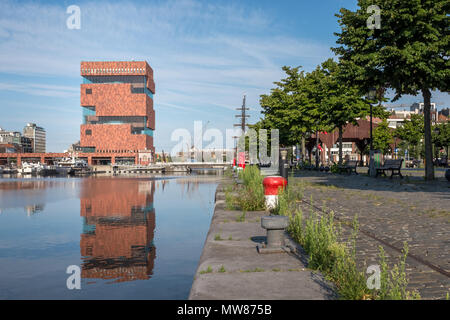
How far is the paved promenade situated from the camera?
4402mm

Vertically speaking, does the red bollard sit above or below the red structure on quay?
below

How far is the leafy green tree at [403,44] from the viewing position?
1839 centimetres

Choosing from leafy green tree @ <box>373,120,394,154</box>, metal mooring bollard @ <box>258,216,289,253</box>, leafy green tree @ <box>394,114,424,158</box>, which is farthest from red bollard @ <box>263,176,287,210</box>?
leafy green tree @ <box>373,120,394,154</box>

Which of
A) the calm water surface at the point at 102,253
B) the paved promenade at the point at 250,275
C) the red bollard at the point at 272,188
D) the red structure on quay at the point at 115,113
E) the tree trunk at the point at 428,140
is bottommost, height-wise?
the calm water surface at the point at 102,253

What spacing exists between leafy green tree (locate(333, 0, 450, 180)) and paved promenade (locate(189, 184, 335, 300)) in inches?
573

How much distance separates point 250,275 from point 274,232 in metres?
1.46

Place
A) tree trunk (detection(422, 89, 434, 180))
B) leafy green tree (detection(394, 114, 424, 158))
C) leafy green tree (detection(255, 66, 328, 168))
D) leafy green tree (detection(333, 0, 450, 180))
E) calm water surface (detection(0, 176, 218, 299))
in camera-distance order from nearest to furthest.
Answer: calm water surface (detection(0, 176, 218, 299))
leafy green tree (detection(333, 0, 450, 180))
tree trunk (detection(422, 89, 434, 180))
leafy green tree (detection(255, 66, 328, 168))
leafy green tree (detection(394, 114, 424, 158))

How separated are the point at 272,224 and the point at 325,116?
98.3 feet

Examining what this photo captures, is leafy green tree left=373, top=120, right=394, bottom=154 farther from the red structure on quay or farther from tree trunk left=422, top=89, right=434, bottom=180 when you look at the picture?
the red structure on quay

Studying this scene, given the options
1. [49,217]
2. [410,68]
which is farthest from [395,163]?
[49,217]

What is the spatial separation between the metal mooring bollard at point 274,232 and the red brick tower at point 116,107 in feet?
445

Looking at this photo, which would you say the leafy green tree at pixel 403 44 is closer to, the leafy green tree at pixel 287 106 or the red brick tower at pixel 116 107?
the leafy green tree at pixel 287 106

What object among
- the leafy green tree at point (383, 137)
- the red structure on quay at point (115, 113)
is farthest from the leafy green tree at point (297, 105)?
the red structure on quay at point (115, 113)
